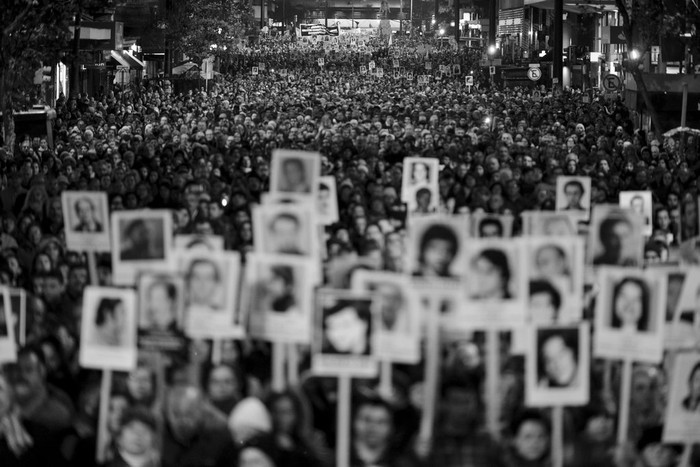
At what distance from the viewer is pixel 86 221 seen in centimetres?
1245

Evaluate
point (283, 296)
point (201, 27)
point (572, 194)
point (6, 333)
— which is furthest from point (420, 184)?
point (201, 27)

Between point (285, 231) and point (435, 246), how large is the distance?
97 cm

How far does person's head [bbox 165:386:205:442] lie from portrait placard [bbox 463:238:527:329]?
1526mm

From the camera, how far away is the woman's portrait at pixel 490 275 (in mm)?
8555

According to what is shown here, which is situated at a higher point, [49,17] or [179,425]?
[49,17]

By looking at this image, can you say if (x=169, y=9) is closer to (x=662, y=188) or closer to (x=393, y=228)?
(x=662, y=188)

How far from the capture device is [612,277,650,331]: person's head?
27.7ft

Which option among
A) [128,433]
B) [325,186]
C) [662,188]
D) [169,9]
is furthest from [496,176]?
[169,9]

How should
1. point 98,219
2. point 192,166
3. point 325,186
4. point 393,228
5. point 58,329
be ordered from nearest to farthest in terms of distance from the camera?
point 58,329, point 98,219, point 393,228, point 325,186, point 192,166

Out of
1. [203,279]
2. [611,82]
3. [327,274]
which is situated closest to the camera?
[203,279]

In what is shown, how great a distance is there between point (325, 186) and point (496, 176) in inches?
144

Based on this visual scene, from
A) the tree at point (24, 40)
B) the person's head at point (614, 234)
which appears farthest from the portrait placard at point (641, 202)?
the tree at point (24, 40)

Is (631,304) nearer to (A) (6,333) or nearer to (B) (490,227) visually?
(A) (6,333)

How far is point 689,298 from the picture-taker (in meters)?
8.84
